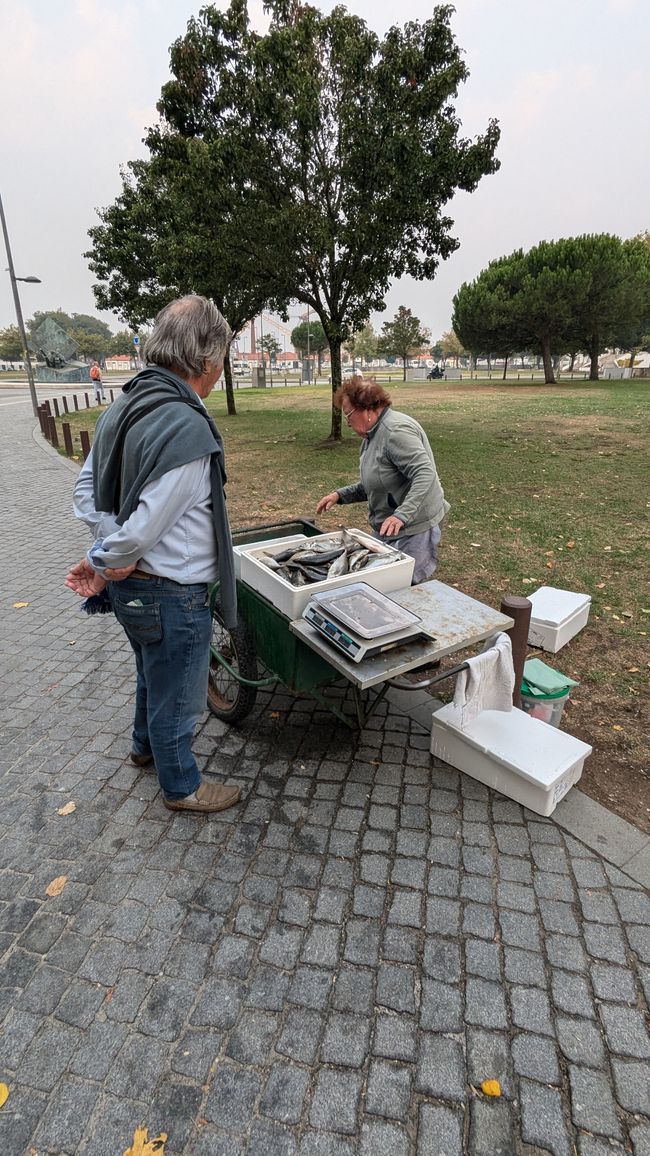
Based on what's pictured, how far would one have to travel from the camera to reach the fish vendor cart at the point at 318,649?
234 cm

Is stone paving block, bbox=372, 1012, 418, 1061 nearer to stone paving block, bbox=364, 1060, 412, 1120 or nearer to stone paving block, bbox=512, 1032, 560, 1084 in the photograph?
stone paving block, bbox=364, 1060, 412, 1120

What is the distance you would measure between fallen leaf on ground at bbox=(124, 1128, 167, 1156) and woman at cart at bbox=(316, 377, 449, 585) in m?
2.63

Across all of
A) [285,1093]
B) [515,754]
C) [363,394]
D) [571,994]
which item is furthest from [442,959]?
[363,394]

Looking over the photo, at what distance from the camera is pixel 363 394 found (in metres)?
3.38

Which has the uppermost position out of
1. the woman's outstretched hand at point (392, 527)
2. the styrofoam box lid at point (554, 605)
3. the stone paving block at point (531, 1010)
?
the woman's outstretched hand at point (392, 527)

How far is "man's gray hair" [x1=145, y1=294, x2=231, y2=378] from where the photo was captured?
6.81 ft

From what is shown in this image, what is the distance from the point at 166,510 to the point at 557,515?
6.72 m

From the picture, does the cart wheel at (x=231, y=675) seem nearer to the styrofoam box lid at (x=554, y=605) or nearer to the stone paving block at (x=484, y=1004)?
the stone paving block at (x=484, y=1004)

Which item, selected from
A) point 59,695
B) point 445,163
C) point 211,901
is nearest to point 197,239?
point 445,163

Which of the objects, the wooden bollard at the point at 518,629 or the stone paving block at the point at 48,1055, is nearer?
the stone paving block at the point at 48,1055

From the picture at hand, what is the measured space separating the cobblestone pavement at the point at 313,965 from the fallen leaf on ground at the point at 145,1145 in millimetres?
21

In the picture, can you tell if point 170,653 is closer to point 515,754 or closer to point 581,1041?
point 515,754

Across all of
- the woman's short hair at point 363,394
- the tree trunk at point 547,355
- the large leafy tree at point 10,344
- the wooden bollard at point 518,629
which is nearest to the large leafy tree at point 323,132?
the woman's short hair at point 363,394

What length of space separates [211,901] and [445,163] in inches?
492
